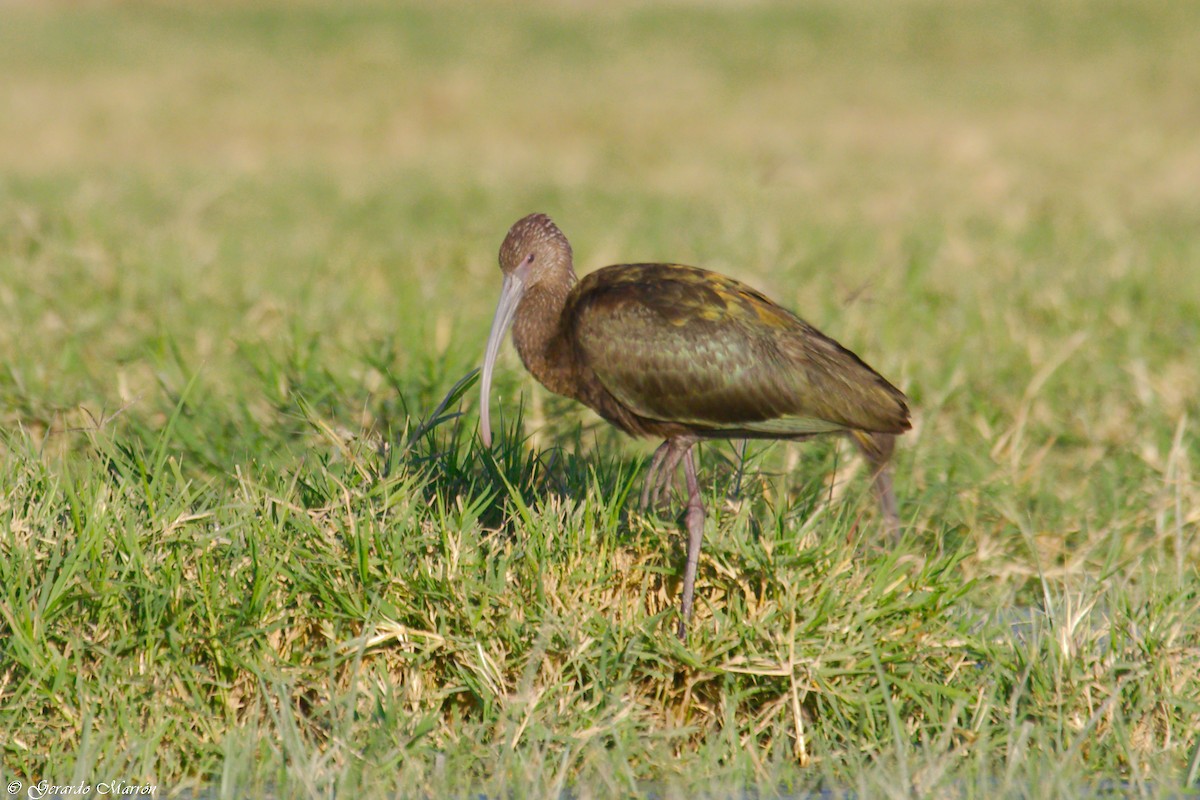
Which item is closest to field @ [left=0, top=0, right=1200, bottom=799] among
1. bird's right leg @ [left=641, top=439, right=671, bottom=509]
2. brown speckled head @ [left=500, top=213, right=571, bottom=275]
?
bird's right leg @ [left=641, top=439, right=671, bottom=509]

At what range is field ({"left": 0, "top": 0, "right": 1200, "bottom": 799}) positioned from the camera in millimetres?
3057

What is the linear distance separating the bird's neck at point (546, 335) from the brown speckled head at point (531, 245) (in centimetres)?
7

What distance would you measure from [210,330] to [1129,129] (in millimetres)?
12769

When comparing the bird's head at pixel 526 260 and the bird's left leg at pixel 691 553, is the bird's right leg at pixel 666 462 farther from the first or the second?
the bird's head at pixel 526 260

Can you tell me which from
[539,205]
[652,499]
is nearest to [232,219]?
[539,205]

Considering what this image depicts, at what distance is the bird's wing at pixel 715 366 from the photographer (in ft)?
12.1

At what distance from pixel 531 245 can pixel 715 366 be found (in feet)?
2.19

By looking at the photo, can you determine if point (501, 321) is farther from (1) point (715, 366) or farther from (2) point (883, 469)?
(2) point (883, 469)

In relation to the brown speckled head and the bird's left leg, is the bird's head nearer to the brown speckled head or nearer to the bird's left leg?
the brown speckled head

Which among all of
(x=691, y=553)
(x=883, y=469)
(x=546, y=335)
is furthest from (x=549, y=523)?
(x=883, y=469)

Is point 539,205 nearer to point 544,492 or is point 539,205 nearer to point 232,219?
point 232,219

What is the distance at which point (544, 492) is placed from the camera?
3.87m

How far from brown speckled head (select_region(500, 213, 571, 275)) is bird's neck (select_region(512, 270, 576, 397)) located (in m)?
0.07

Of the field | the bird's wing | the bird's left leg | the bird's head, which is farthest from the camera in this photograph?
the bird's head
